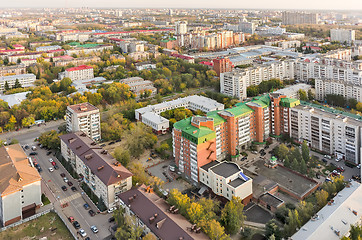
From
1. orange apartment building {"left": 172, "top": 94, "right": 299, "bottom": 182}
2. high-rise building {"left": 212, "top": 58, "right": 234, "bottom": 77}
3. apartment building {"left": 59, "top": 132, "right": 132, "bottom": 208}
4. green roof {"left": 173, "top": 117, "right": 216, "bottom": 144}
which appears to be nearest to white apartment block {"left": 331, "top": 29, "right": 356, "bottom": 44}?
high-rise building {"left": 212, "top": 58, "right": 234, "bottom": 77}

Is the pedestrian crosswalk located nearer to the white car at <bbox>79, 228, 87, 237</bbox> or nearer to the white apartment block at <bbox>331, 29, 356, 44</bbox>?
the white car at <bbox>79, 228, 87, 237</bbox>

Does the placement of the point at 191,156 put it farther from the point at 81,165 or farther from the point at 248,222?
the point at 81,165

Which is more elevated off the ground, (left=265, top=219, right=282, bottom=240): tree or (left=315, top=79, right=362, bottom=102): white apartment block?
(left=315, top=79, right=362, bottom=102): white apartment block

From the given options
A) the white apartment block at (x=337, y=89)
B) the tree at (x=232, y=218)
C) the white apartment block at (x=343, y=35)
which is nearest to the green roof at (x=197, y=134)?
the tree at (x=232, y=218)

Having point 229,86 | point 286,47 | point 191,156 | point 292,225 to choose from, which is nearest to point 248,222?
point 292,225

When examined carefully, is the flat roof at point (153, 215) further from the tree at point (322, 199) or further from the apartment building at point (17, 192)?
the tree at point (322, 199)

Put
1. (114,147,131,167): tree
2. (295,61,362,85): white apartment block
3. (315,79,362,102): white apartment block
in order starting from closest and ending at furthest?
1. (114,147,131,167): tree
2. (315,79,362,102): white apartment block
3. (295,61,362,85): white apartment block
